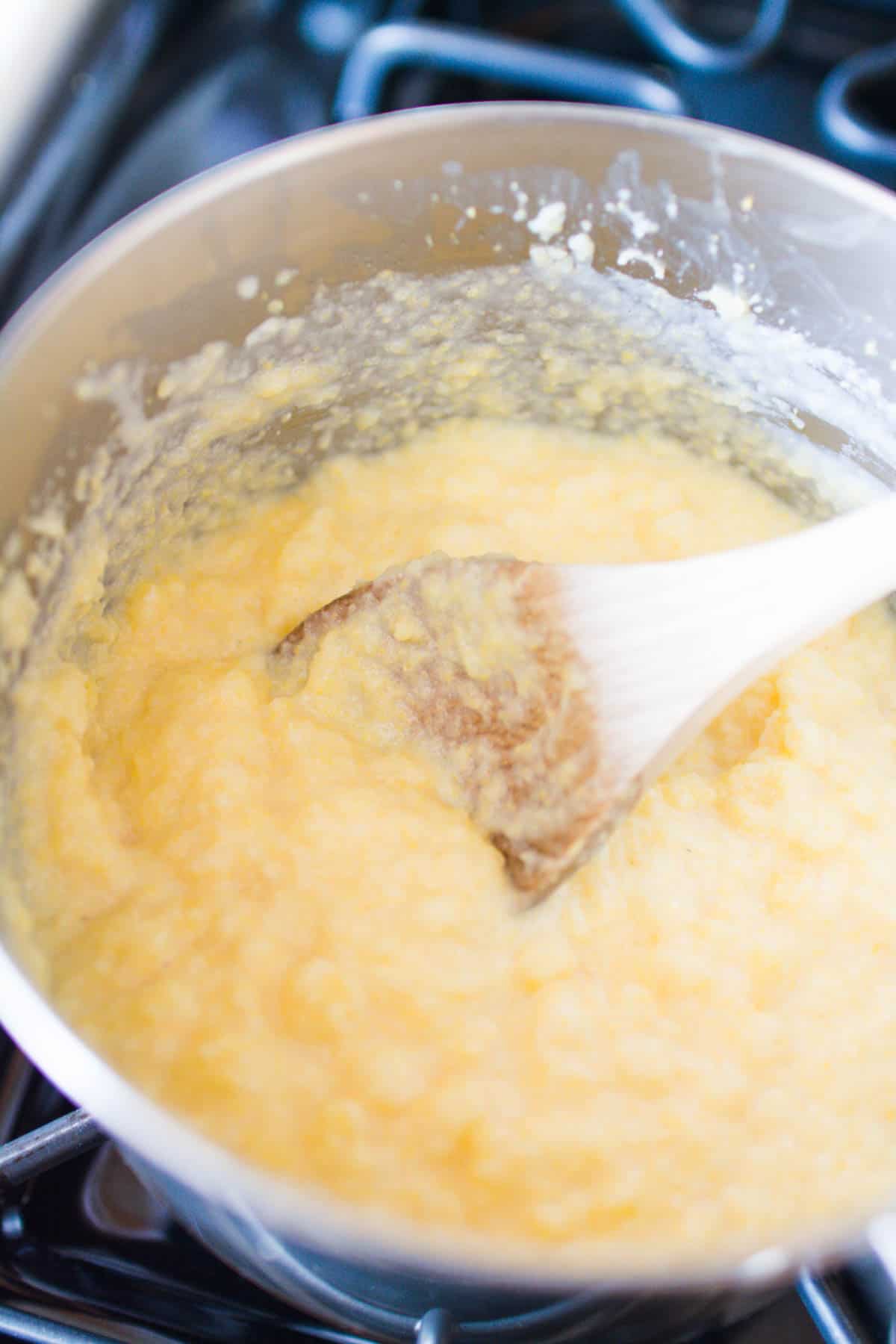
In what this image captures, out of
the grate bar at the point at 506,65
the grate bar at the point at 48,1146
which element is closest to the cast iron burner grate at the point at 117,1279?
the grate bar at the point at 48,1146

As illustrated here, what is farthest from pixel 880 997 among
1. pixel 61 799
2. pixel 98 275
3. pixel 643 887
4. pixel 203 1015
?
pixel 98 275

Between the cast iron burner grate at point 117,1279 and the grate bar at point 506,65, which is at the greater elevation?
the grate bar at point 506,65

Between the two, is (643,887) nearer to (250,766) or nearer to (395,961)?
(395,961)

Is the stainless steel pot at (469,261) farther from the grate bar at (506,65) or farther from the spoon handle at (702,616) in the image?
the grate bar at (506,65)

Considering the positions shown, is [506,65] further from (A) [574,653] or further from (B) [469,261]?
(A) [574,653]

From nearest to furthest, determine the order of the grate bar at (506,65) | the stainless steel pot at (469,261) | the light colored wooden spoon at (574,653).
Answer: the stainless steel pot at (469,261) < the light colored wooden spoon at (574,653) < the grate bar at (506,65)

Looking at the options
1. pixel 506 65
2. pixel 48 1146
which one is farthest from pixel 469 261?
pixel 48 1146
